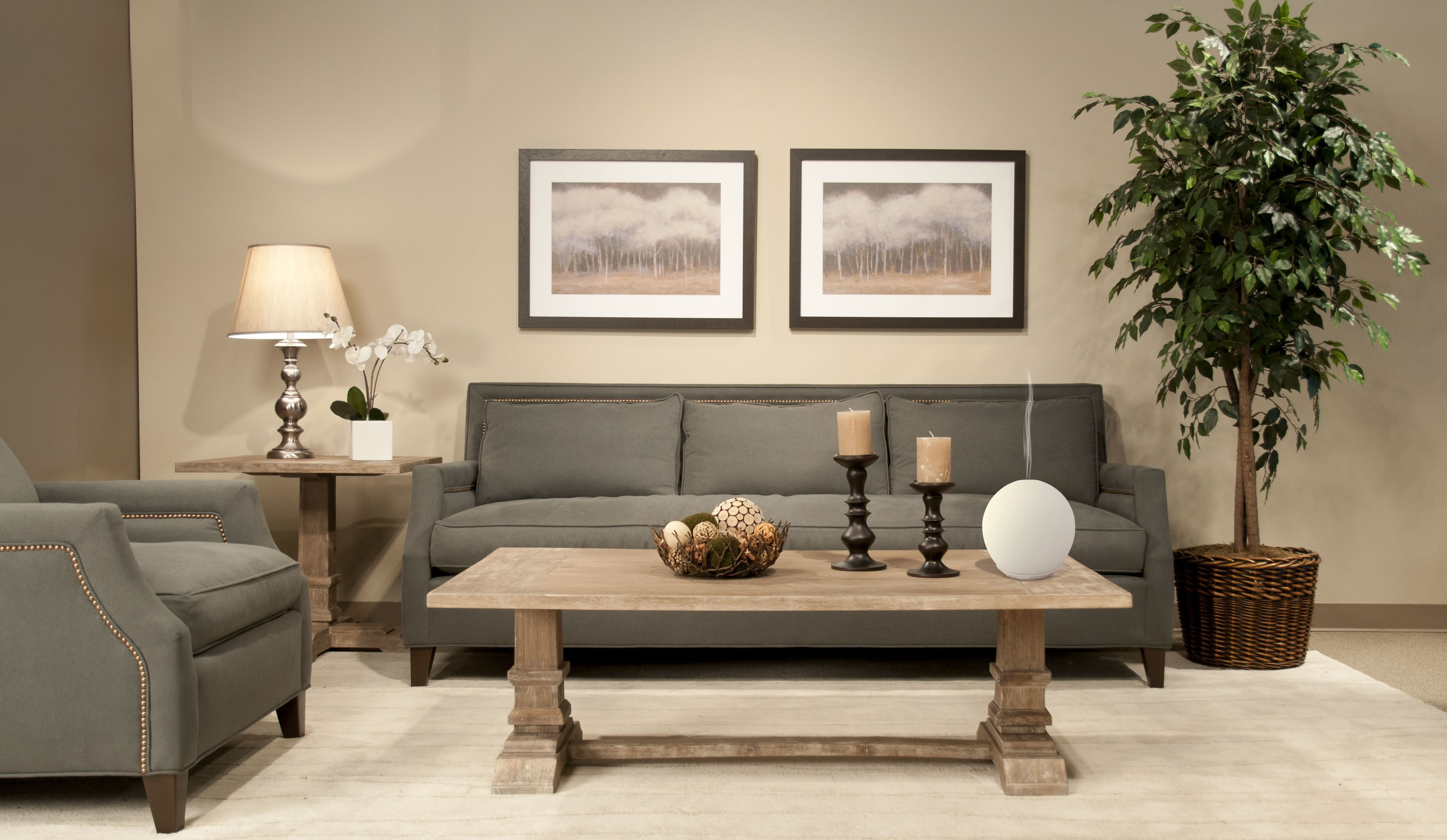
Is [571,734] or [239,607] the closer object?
[239,607]

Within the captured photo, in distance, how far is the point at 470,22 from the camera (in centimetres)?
359

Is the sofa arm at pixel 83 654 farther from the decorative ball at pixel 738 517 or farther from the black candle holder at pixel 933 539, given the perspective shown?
the black candle holder at pixel 933 539

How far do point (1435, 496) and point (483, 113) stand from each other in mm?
4085

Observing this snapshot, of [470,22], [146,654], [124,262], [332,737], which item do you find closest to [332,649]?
[332,737]

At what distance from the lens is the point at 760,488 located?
3.17 metres

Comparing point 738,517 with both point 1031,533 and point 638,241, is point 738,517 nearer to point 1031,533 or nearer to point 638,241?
point 1031,533

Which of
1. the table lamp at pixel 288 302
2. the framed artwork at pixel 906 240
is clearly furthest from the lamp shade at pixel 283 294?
the framed artwork at pixel 906 240

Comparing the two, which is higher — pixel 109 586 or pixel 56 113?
pixel 56 113

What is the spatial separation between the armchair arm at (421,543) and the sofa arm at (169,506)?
54 centimetres

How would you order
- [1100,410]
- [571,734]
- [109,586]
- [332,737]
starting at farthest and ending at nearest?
[1100,410]
[332,737]
[571,734]
[109,586]

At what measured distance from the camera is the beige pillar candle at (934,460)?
1.86 metres

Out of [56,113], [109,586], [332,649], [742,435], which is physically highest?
[56,113]

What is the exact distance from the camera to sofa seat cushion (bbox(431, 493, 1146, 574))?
2.69m

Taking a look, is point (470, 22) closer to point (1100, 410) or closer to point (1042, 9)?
point (1042, 9)
